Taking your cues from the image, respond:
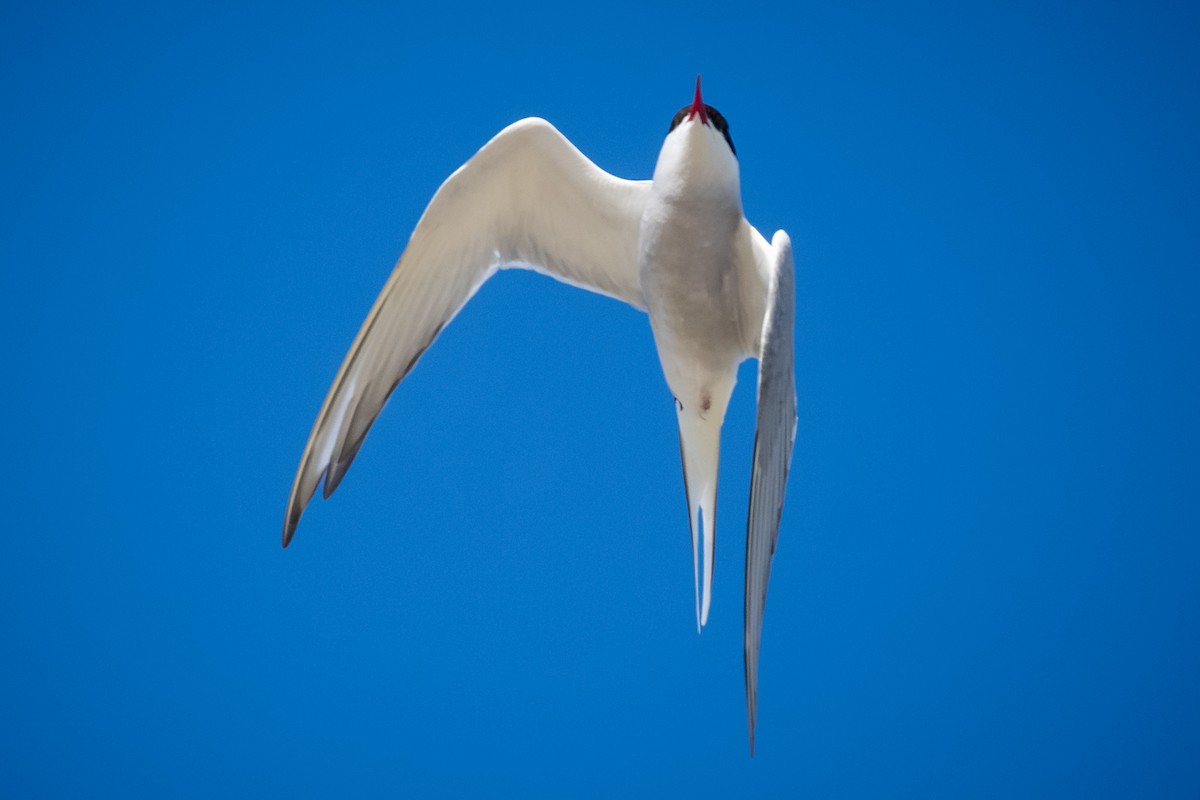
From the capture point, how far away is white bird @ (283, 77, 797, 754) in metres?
2.68

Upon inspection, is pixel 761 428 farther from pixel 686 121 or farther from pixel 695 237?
pixel 686 121

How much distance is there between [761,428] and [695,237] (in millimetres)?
735

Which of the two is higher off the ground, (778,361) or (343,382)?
(343,382)

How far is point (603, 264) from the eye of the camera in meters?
3.04

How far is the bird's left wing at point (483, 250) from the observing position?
2818 mm

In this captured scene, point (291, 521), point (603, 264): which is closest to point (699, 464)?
point (603, 264)

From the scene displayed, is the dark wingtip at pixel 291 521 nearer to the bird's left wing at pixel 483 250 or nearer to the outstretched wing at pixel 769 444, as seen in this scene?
the bird's left wing at pixel 483 250

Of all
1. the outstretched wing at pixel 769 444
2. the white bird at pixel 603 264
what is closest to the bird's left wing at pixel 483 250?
the white bird at pixel 603 264

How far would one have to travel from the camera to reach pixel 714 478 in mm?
2844

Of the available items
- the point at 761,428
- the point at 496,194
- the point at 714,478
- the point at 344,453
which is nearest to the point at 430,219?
the point at 496,194

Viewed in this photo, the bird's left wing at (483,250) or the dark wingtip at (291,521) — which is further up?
the bird's left wing at (483,250)

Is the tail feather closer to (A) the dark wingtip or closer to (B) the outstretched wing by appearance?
(B) the outstretched wing

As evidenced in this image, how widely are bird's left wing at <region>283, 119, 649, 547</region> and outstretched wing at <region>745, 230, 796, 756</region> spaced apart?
70 centimetres

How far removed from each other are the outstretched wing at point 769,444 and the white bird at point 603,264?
0.17m
